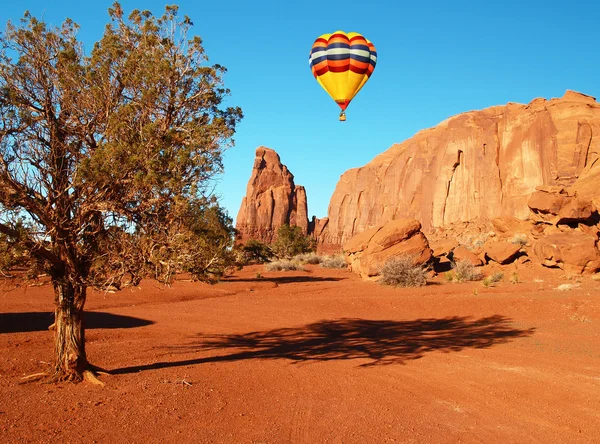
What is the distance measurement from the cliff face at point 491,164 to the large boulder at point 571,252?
4.48m

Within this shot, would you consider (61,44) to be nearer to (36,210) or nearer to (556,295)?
(36,210)

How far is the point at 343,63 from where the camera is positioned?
757 inches

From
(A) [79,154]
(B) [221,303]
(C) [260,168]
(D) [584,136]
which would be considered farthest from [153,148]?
(C) [260,168]

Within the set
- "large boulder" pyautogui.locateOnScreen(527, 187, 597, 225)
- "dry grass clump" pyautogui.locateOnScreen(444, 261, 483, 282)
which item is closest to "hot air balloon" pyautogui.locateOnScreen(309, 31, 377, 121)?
"dry grass clump" pyautogui.locateOnScreen(444, 261, 483, 282)

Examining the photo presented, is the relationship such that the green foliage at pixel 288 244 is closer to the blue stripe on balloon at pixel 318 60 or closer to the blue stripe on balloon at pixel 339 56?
the blue stripe on balloon at pixel 318 60

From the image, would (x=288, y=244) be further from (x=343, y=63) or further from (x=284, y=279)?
(x=343, y=63)

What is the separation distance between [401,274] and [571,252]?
886 centimetres

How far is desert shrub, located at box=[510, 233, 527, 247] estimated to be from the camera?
31139 mm

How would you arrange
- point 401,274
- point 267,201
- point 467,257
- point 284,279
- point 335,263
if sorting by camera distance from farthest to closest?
point 267,201 < point 335,263 < point 284,279 < point 467,257 < point 401,274

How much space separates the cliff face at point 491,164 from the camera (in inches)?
2096

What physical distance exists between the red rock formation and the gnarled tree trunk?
99.2m

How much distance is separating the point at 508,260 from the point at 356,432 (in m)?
25.1

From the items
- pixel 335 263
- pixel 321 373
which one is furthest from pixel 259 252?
pixel 321 373

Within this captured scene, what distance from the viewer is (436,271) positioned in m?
31.6
